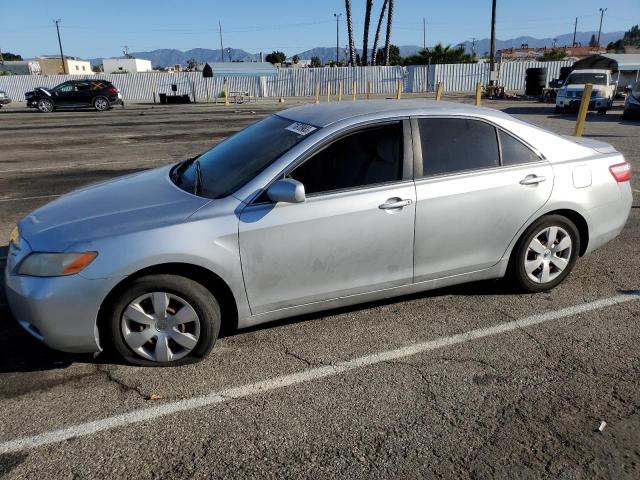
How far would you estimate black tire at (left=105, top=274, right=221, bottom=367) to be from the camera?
10.3ft

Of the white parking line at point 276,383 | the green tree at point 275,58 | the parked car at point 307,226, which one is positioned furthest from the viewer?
the green tree at point 275,58

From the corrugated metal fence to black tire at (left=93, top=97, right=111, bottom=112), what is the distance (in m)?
11.1

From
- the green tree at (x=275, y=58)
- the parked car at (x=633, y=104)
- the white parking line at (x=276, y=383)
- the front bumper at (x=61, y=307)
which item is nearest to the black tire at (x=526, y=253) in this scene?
the white parking line at (x=276, y=383)

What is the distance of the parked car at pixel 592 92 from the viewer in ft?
68.4

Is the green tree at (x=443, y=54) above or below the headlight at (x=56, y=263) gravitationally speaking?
above

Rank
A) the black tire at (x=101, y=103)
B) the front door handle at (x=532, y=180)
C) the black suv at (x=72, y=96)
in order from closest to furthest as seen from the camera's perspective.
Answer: the front door handle at (x=532, y=180) < the black suv at (x=72, y=96) < the black tire at (x=101, y=103)

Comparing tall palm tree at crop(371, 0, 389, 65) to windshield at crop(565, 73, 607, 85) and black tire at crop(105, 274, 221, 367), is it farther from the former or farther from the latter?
black tire at crop(105, 274, 221, 367)

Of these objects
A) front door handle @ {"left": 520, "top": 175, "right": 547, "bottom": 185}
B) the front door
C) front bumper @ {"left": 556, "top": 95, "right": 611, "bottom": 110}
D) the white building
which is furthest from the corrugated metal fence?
the white building

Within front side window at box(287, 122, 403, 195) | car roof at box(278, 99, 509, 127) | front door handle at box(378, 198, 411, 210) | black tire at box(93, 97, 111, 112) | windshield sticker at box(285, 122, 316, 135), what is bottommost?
black tire at box(93, 97, 111, 112)

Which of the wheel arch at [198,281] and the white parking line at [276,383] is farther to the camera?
the wheel arch at [198,281]

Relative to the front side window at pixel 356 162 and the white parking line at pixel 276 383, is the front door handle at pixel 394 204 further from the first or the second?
the white parking line at pixel 276 383

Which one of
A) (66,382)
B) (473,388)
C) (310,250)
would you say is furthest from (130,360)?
(473,388)

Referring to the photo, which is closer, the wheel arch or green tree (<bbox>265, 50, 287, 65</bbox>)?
the wheel arch

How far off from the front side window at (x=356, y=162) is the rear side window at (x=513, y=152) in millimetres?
894
